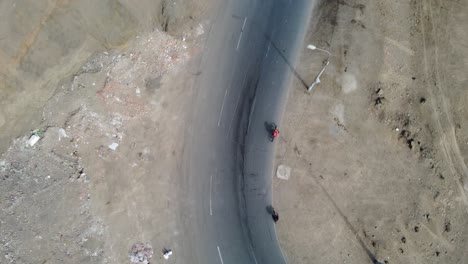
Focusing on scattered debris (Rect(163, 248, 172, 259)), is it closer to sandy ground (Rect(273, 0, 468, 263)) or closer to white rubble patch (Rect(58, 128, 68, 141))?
sandy ground (Rect(273, 0, 468, 263))

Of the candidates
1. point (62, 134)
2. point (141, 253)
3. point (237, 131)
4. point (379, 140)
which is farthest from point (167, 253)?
point (379, 140)

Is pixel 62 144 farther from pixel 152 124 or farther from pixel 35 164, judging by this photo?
pixel 152 124

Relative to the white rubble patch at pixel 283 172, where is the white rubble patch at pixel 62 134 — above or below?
above

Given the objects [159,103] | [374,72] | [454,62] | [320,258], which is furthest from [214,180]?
[454,62]

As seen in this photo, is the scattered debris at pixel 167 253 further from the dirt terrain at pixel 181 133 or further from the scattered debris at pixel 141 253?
the scattered debris at pixel 141 253

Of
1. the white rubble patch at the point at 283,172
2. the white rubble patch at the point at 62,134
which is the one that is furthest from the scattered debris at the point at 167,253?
the white rubble patch at the point at 62,134

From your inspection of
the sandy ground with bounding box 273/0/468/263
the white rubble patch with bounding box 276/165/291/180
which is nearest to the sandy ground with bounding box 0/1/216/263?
the white rubble patch with bounding box 276/165/291/180
